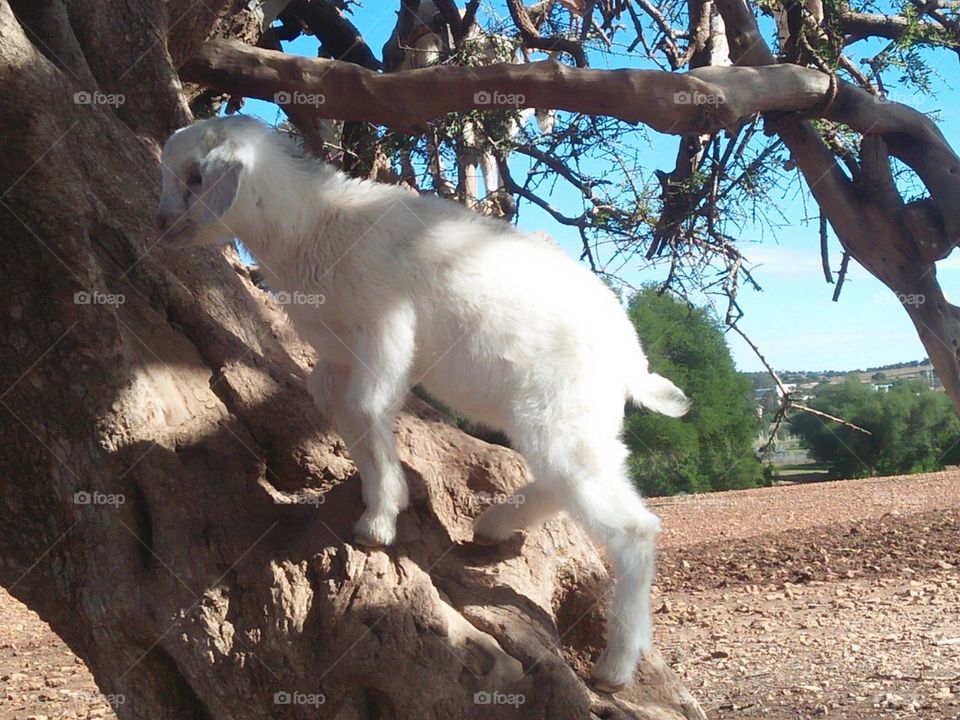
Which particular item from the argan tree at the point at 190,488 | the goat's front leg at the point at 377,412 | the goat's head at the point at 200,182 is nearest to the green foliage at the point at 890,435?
the argan tree at the point at 190,488

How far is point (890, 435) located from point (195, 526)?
1822 centimetres

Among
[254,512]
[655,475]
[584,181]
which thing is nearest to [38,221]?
[254,512]

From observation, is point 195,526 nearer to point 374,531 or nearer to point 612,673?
point 374,531

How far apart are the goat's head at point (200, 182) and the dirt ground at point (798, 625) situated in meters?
1.73

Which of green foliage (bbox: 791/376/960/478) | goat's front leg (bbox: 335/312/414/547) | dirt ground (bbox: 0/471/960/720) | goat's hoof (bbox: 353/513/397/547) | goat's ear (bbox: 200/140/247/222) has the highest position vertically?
goat's ear (bbox: 200/140/247/222)

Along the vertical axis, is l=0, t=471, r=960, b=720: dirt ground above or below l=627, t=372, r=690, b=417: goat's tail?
below

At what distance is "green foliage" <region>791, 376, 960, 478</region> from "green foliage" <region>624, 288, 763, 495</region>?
2281 millimetres

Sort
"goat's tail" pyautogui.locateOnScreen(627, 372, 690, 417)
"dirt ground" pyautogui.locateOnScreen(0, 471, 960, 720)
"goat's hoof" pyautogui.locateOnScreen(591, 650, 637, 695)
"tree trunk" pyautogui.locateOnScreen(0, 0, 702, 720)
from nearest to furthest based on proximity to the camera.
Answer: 1. "tree trunk" pyautogui.locateOnScreen(0, 0, 702, 720)
2. "goat's hoof" pyautogui.locateOnScreen(591, 650, 637, 695)
3. "goat's tail" pyautogui.locateOnScreen(627, 372, 690, 417)
4. "dirt ground" pyautogui.locateOnScreen(0, 471, 960, 720)

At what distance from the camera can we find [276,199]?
379cm

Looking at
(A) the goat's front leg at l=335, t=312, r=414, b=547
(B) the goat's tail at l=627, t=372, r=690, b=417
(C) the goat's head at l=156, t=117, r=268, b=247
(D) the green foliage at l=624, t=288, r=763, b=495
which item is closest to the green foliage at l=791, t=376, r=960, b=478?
(D) the green foliage at l=624, t=288, r=763, b=495

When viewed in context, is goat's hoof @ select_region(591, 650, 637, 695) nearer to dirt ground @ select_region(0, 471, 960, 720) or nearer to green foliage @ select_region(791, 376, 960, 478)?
dirt ground @ select_region(0, 471, 960, 720)

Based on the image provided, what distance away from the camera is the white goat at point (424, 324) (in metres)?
3.64

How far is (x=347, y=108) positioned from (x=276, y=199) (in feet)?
8.36

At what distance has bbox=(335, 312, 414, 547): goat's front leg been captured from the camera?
3678 millimetres
